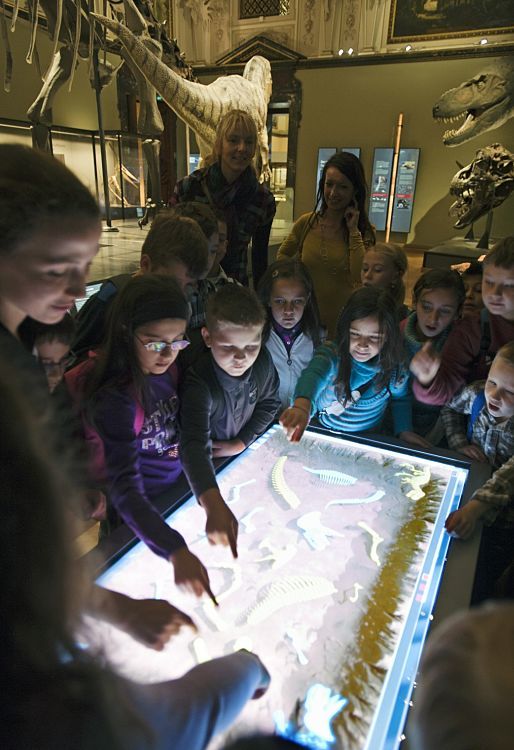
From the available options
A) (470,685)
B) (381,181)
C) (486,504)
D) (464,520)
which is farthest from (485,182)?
(470,685)

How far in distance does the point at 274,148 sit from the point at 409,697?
1244 cm

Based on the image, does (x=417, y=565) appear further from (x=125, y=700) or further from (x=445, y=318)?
(x=445, y=318)

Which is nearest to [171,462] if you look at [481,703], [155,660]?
[155,660]

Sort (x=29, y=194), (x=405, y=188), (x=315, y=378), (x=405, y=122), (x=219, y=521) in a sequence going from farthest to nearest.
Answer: (x=405, y=188) → (x=405, y=122) → (x=315, y=378) → (x=219, y=521) → (x=29, y=194)

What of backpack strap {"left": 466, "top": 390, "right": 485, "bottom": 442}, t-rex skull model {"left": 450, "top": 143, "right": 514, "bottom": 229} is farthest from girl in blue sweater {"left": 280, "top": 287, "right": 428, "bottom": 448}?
t-rex skull model {"left": 450, "top": 143, "right": 514, "bottom": 229}

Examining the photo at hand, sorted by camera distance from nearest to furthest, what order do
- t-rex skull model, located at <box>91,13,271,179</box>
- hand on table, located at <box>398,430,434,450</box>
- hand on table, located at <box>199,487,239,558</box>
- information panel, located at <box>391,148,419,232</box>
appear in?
hand on table, located at <box>199,487,239,558</box>
hand on table, located at <box>398,430,434,450</box>
t-rex skull model, located at <box>91,13,271,179</box>
information panel, located at <box>391,148,419,232</box>

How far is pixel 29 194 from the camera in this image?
3.14 feet

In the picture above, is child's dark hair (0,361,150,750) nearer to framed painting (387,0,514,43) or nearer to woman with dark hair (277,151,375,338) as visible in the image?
woman with dark hair (277,151,375,338)

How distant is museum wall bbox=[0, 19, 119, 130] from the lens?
734 centimetres

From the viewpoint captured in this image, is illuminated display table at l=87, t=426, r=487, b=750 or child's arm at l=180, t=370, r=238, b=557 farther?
child's arm at l=180, t=370, r=238, b=557

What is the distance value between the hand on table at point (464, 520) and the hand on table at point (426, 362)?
2.18ft

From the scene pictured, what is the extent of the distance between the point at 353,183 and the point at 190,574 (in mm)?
2256

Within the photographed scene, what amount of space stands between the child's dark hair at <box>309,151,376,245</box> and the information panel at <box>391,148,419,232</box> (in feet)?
28.2

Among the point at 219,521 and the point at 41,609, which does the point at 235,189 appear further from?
the point at 41,609
